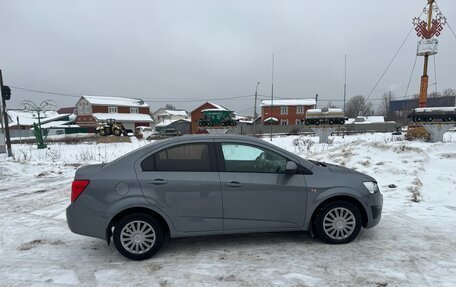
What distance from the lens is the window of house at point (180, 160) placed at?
4109 millimetres

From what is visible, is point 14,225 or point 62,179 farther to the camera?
point 62,179

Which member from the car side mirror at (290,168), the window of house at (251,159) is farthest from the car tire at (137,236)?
the car side mirror at (290,168)

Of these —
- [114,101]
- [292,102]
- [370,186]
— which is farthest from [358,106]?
[370,186]

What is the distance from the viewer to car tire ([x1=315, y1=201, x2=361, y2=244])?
435cm

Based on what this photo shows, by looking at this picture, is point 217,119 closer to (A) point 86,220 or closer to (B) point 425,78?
(B) point 425,78

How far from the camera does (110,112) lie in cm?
5872

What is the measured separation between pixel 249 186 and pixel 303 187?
2.60 ft

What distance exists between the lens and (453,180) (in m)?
7.73

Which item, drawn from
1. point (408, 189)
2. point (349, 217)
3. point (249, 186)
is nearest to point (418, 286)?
point (349, 217)

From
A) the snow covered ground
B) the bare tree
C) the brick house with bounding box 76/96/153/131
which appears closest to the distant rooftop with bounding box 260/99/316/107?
the brick house with bounding box 76/96/153/131

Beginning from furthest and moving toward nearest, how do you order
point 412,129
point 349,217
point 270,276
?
point 412,129, point 349,217, point 270,276

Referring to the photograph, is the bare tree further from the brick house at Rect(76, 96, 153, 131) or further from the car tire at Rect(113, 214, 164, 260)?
the car tire at Rect(113, 214, 164, 260)

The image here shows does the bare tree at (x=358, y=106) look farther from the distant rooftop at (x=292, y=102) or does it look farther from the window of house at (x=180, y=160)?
the window of house at (x=180, y=160)

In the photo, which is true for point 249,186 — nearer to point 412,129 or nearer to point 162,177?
point 162,177
